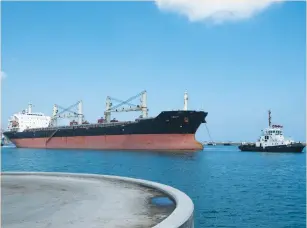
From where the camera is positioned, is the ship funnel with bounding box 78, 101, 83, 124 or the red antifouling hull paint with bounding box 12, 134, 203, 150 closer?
the red antifouling hull paint with bounding box 12, 134, 203, 150

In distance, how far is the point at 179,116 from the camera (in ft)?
157

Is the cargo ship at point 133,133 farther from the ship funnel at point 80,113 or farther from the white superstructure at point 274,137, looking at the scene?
the white superstructure at point 274,137

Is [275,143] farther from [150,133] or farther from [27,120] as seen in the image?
[27,120]

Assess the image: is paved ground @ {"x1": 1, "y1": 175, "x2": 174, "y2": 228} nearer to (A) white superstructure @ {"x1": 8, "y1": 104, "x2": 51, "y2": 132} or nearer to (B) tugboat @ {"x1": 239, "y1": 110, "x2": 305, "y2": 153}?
(B) tugboat @ {"x1": 239, "y1": 110, "x2": 305, "y2": 153}

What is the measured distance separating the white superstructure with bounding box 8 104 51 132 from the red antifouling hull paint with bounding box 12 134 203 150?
17174 millimetres

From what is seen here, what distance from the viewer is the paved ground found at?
16.0ft

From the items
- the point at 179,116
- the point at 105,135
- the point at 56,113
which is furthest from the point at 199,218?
the point at 56,113

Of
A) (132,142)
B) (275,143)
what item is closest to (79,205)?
(132,142)

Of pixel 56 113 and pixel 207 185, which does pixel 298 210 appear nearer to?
pixel 207 185

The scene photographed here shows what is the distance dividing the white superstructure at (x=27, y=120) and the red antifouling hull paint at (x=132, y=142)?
17.2 m

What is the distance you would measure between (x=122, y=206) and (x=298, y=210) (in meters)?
9.21

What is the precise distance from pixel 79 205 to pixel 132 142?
44871mm

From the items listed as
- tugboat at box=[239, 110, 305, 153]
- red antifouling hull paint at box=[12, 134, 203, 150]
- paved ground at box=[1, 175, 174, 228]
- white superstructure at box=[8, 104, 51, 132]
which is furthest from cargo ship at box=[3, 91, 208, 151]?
paved ground at box=[1, 175, 174, 228]

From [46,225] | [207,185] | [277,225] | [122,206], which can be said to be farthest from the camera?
[207,185]
